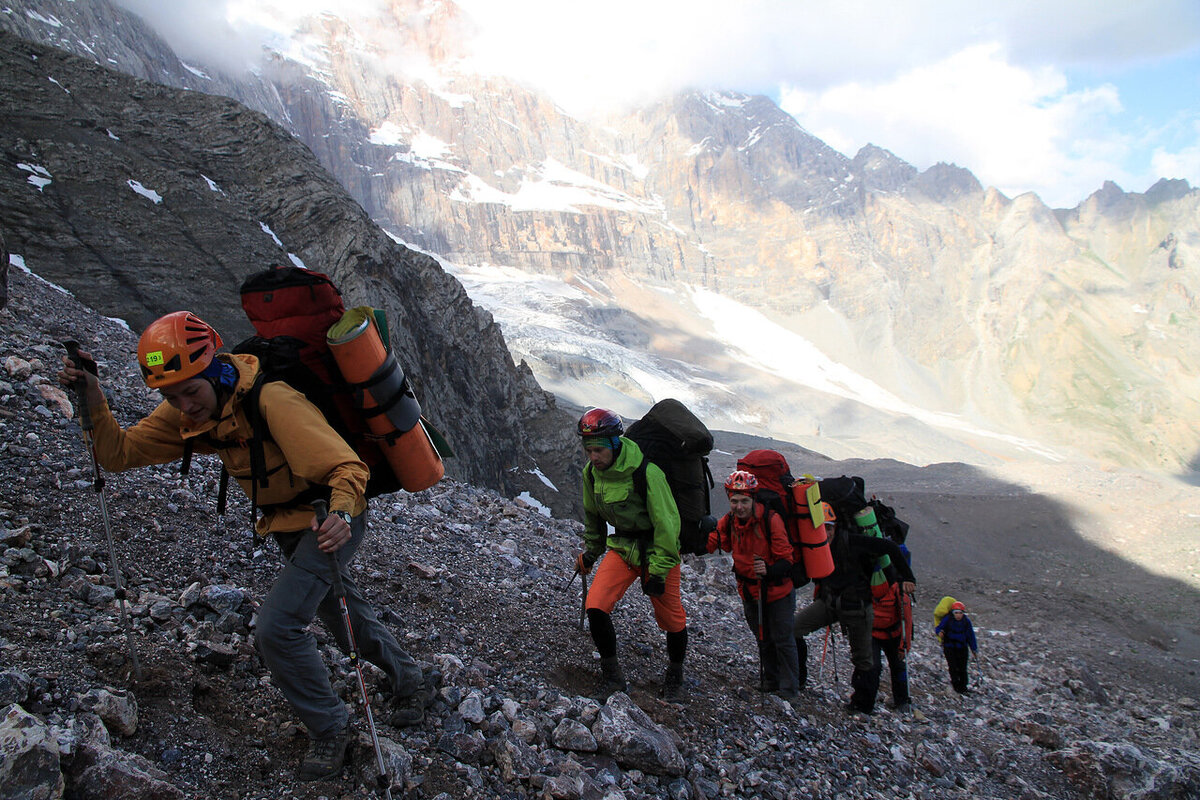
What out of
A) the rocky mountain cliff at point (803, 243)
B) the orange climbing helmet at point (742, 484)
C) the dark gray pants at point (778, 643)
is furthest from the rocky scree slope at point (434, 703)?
the rocky mountain cliff at point (803, 243)

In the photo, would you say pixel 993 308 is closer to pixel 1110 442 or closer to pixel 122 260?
pixel 1110 442

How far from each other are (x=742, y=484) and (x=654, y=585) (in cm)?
142

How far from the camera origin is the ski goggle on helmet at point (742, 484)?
5984 mm

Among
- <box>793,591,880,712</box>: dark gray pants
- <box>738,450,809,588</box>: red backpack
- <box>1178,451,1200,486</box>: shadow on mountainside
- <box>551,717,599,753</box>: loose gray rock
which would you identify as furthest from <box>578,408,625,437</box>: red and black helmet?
<box>1178,451,1200,486</box>: shadow on mountainside

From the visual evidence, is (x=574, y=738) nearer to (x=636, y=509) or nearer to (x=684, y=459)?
(x=636, y=509)

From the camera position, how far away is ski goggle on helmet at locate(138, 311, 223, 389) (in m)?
3.00

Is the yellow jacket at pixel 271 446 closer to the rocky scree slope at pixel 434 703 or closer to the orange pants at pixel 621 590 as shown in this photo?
the rocky scree slope at pixel 434 703

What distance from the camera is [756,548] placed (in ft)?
19.9

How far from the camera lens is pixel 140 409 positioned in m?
8.42

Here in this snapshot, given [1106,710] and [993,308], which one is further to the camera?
[993,308]

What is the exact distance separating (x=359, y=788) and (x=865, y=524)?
5492 millimetres

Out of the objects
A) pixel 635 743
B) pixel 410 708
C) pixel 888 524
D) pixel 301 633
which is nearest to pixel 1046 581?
pixel 888 524

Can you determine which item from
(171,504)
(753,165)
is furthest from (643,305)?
(171,504)

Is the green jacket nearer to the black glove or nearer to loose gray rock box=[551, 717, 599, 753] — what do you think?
→ the black glove
